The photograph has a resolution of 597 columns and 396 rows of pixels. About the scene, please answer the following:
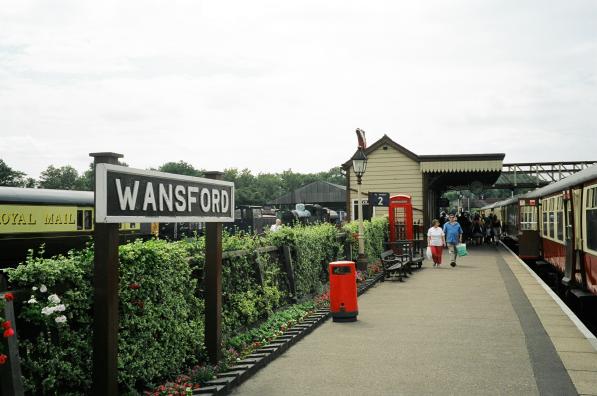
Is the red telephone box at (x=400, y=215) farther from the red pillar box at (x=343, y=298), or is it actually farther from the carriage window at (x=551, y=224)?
the red pillar box at (x=343, y=298)

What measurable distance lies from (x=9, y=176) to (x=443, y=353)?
107 metres

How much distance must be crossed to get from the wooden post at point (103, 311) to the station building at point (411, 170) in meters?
24.2

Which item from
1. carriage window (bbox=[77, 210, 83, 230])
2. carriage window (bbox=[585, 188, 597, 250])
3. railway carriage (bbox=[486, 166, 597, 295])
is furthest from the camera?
carriage window (bbox=[77, 210, 83, 230])

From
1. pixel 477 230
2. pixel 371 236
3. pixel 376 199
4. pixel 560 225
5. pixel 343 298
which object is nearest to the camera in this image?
pixel 343 298

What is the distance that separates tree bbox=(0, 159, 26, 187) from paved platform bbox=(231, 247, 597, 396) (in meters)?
98.7

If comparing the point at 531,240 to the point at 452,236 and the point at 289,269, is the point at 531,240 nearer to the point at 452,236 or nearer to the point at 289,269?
the point at 452,236

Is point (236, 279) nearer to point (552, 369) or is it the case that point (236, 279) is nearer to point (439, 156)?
point (552, 369)

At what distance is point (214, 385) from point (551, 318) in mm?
6706

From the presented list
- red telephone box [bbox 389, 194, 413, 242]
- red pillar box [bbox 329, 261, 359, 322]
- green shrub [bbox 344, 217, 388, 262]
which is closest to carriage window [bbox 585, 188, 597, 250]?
red pillar box [bbox 329, 261, 359, 322]

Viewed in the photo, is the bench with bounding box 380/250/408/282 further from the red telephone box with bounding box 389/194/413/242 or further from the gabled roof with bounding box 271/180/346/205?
the gabled roof with bounding box 271/180/346/205

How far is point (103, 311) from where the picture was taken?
4.52 metres

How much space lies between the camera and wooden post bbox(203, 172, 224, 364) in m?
6.66

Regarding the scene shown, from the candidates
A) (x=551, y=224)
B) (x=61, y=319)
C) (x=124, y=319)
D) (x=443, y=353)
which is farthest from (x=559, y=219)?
(x=61, y=319)

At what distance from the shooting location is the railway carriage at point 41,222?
47.5 ft
